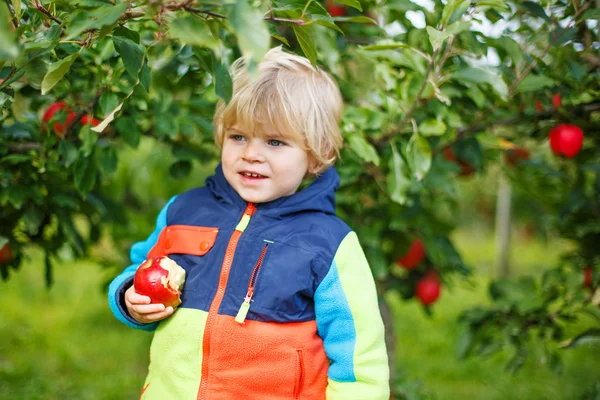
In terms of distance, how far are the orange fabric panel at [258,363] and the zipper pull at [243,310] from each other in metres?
0.02

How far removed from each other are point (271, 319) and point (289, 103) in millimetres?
507

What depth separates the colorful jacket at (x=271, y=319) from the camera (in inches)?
54.7

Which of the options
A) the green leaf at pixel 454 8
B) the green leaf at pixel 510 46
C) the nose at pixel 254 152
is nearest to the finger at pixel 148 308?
the nose at pixel 254 152

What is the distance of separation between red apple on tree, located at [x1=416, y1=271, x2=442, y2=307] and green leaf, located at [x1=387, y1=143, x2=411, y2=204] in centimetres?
84

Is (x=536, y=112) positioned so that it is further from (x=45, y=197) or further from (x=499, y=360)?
(x=499, y=360)

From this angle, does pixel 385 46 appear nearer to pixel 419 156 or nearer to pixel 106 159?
pixel 419 156

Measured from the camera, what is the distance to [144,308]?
55.3 inches

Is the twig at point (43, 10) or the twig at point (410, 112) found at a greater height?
the twig at point (43, 10)

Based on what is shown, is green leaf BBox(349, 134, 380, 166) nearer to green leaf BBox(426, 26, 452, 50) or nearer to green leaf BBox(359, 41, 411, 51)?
green leaf BBox(359, 41, 411, 51)

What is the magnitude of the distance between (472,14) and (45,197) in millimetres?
1410

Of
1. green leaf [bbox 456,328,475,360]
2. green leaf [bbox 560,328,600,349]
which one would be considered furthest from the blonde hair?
green leaf [bbox 456,328,475,360]

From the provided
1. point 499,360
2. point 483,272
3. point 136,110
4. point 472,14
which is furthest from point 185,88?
point 483,272

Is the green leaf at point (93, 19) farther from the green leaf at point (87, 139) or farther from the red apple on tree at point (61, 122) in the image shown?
the red apple on tree at point (61, 122)

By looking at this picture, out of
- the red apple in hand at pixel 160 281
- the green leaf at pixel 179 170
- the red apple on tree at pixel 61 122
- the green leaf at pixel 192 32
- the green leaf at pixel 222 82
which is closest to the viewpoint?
the green leaf at pixel 192 32
